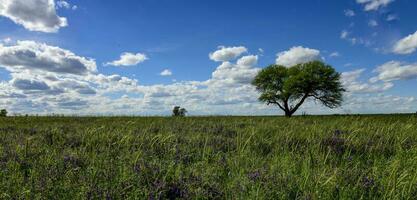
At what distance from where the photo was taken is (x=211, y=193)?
162 inches

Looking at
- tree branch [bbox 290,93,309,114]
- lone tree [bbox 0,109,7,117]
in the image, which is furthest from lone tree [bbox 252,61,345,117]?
lone tree [bbox 0,109,7,117]

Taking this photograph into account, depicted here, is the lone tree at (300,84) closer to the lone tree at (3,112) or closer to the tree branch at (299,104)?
the tree branch at (299,104)

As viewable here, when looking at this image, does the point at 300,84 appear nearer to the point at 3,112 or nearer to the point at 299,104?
the point at 299,104

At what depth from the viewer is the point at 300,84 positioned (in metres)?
57.5

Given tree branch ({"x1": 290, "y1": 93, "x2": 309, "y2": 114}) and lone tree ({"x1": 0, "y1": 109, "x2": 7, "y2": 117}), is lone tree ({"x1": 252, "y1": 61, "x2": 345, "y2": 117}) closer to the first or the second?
tree branch ({"x1": 290, "y1": 93, "x2": 309, "y2": 114})

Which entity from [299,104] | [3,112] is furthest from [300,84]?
[3,112]

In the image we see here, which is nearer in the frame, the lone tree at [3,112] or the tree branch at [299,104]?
the lone tree at [3,112]

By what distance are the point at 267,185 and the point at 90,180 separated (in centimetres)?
210

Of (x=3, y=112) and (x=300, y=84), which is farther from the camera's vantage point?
(x=300, y=84)

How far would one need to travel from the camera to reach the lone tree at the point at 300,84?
5816 cm

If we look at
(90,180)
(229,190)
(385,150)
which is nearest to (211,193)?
(229,190)

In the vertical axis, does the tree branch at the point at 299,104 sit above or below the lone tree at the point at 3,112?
above

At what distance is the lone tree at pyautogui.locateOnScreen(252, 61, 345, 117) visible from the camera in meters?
58.2

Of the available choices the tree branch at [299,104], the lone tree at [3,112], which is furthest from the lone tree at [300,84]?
the lone tree at [3,112]
